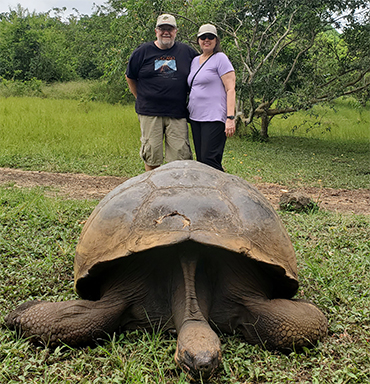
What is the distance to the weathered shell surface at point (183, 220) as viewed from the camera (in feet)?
5.75

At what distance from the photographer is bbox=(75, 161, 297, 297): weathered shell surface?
1.75 m

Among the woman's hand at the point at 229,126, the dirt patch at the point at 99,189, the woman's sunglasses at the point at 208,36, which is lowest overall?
the dirt patch at the point at 99,189

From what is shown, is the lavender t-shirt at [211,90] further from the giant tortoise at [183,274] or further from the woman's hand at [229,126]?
the giant tortoise at [183,274]

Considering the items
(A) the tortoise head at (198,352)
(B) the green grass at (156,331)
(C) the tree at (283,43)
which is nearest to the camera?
(A) the tortoise head at (198,352)

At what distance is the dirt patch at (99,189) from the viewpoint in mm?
4789

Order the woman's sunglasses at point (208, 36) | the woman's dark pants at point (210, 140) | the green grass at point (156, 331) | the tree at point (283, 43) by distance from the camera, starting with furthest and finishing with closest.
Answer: the tree at point (283, 43), the woman's dark pants at point (210, 140), the woman's sunglasses at point (208, 36), the green grass at point (156, 331)

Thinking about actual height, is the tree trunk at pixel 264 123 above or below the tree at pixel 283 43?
below

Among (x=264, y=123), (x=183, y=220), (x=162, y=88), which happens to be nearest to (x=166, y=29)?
(x=162, y=88)

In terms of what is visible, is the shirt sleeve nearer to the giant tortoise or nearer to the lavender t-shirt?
the lavender t-shirt

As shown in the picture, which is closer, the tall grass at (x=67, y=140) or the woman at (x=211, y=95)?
the woman at (x=211, y=95)

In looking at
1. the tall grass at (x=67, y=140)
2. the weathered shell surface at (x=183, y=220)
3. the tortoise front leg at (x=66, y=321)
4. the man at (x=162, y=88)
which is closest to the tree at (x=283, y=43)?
the tall grass at (x=67, y=140)

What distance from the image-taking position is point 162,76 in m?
3.89

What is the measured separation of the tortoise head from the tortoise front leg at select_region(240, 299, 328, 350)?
36 cm

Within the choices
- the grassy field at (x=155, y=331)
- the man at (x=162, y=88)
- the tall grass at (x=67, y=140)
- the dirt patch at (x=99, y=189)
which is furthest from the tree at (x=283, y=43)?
the man at (x=162, y=88)
